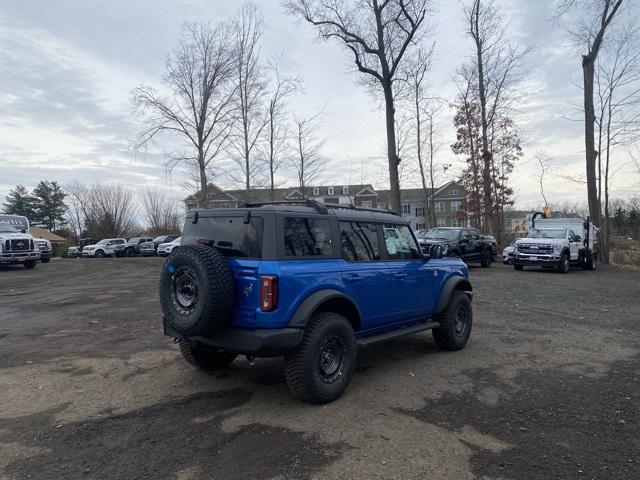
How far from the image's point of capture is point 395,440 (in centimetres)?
377

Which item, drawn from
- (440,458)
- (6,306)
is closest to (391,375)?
(440,458)

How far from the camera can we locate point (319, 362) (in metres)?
4.50

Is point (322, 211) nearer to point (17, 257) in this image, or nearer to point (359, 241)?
point (359, 241)

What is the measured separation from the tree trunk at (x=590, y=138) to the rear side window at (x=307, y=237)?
20.9 metres

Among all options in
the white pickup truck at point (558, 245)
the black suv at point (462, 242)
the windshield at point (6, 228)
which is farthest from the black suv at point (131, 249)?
the white pickup truck at point (558, 245)

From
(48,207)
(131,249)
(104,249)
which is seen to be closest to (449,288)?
(131,249)

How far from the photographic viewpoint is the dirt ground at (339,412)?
11.1ft

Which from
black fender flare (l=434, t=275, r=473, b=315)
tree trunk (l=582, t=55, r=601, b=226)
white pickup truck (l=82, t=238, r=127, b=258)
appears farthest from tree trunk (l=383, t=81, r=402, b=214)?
white pickup truck (l=82, t=238, r=127, b=258)

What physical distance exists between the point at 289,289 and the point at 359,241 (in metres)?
1.36

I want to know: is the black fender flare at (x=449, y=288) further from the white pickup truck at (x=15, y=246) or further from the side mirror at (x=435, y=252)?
the white pickup truck at (x=15, y=246)

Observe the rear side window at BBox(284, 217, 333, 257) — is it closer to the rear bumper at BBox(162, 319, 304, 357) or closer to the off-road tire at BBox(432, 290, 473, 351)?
the rear bumper at BBox(162, 319, 304, 357)

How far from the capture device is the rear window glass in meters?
4.41

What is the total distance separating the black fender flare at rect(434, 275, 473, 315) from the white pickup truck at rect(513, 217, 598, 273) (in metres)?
12.9

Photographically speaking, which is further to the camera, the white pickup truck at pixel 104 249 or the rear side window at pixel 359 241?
the white pickup truck at pixel 104 249
